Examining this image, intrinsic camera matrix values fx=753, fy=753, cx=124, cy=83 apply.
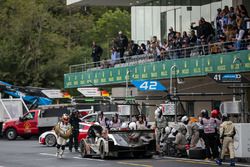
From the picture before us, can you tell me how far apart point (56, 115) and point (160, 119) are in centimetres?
1639

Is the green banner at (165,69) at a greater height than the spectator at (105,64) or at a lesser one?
lesser

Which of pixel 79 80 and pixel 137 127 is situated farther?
pixel 79 80

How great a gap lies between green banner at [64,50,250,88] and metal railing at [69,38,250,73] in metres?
0.37

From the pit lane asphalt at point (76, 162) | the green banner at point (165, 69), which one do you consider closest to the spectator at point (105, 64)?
the green banner at point (165, 69)

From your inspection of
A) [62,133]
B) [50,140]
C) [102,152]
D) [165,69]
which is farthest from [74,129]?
[165,69]

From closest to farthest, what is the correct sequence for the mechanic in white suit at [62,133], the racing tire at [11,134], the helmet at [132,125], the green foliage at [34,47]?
the mechanic in white suit at [62,133]
the helmet at [132,125]
the racing tire at [11,134]
the green foliage at [34,47]

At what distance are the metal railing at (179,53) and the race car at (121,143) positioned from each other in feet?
21.1

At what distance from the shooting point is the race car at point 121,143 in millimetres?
26859

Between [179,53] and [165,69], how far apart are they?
1052 millimetres

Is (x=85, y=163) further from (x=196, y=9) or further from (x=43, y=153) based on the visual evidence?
(x=196, y=9)

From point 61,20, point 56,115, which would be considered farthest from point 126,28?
point 56,115

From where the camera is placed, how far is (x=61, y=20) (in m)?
74.2

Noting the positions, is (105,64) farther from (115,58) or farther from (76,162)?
(76,162)

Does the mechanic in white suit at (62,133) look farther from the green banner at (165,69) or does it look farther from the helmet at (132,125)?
the green banner at (165,69)
